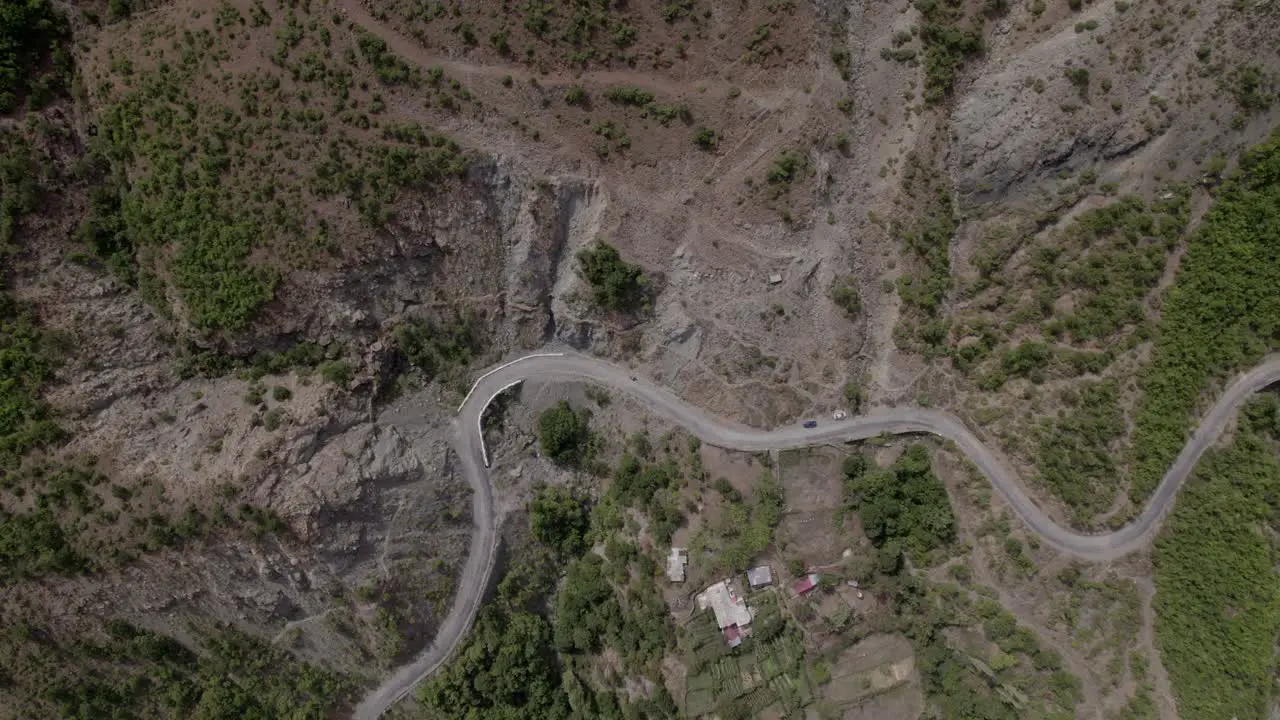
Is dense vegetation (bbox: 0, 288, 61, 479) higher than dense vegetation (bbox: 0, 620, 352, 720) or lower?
higher

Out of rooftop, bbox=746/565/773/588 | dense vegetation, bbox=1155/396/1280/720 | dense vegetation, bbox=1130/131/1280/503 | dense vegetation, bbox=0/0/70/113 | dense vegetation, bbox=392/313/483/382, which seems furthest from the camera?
dense vegetation, bbox=392/313/483/382

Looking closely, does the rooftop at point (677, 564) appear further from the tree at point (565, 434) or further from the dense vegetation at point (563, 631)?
the tree at point (565, 434)

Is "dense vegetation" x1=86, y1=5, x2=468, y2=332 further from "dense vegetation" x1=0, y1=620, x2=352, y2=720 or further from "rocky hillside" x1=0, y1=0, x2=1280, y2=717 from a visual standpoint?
"dense vegetation" x1=0, y1=620, x2=352, y2=720

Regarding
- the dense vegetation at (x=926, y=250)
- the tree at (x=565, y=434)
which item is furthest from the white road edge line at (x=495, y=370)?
the dense vegetation at (x=926, y=250)

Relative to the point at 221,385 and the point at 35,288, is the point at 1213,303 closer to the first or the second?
the point at 221,385

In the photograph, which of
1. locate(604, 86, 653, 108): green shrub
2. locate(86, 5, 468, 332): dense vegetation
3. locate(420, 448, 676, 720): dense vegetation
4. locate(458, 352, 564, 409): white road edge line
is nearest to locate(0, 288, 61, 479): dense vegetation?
locate(86, 5, 468, 332): dense vegetation

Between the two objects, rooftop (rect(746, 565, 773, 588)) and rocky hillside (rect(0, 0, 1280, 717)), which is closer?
rocky hillside (rect(0, 0, 1280, 717))

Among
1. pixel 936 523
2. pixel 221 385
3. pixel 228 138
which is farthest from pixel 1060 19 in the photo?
pixel 221 385

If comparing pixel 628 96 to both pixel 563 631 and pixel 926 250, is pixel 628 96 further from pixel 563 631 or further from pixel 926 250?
pixel 563 631
